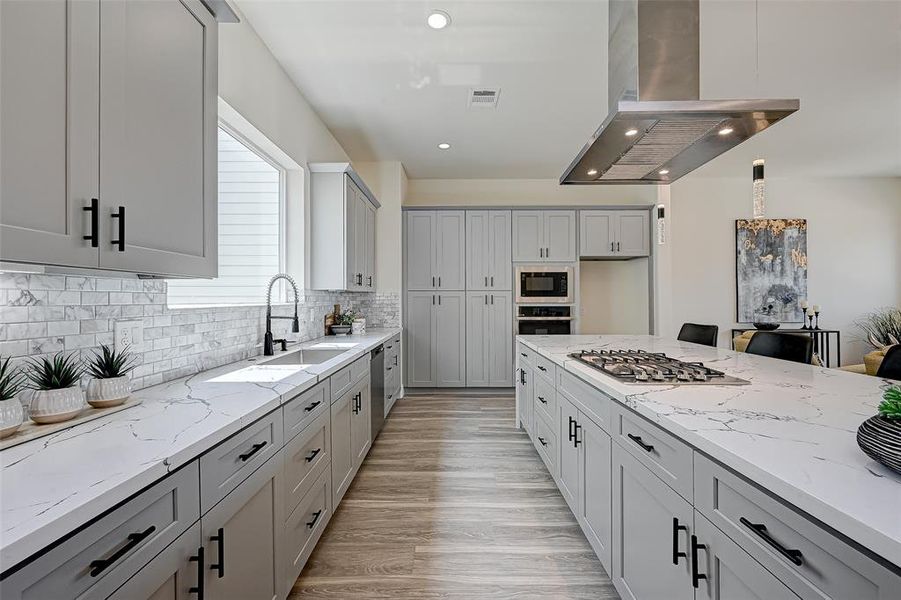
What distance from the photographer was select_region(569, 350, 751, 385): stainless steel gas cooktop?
160 centimetres

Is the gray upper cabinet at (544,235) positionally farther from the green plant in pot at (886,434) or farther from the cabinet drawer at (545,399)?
the green plant in pot at (886,434)

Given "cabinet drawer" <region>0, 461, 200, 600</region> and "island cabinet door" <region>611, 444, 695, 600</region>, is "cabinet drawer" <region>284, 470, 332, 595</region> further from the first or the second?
"island cabinet door" <region>611, 444, 695, 600</region>

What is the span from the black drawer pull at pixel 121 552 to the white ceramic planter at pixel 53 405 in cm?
51

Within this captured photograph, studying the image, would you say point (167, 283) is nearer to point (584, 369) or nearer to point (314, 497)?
point (314, 497)

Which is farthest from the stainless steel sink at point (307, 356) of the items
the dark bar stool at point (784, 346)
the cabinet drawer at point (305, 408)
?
the dark bar stool at point (784, 346)

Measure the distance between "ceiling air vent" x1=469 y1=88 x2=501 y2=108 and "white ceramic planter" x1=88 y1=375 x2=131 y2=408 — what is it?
122 inches

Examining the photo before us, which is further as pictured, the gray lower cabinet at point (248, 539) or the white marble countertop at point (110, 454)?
the gray lower cabinet at point (248, 539)

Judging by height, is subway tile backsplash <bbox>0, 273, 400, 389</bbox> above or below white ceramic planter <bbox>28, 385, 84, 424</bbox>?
above

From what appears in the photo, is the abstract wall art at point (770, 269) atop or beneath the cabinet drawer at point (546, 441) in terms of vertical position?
atop

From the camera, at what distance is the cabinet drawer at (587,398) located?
1.68 m

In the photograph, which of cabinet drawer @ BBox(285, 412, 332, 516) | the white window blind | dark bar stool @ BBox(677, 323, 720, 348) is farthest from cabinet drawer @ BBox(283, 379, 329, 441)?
dark bar stool @ BBox(677, 323, 720, 348)

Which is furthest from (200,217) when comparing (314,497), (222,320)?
(314,497)

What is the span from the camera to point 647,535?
1.34m

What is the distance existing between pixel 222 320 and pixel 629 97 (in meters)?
2.31
